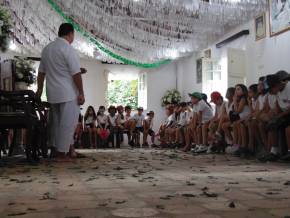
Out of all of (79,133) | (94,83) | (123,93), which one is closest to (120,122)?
(79,133)

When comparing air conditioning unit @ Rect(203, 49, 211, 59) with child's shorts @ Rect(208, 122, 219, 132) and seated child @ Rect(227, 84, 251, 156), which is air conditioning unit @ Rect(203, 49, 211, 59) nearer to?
child's shorts @ Rect(208, 122, 219, 132)

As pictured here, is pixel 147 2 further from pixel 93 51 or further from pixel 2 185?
pixel 2 185

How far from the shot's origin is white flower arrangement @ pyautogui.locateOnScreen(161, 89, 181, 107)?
11594 millimetres

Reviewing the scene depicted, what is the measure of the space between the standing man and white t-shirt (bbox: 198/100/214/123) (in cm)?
287

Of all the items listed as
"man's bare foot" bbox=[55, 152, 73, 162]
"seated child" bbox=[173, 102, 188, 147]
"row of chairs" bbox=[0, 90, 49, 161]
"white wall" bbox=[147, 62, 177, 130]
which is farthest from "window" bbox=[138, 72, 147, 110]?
"man's bare foot" bbox=[55, 152, 73, 162]

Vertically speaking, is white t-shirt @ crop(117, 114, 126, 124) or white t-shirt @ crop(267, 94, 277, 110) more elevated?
white t-shirt @ crop(267, 94, 277, 110)

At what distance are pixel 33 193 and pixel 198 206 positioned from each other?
32.8 inches

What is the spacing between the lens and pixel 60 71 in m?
3.80

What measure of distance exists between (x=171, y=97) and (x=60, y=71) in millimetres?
7969

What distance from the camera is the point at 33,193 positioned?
2004mm

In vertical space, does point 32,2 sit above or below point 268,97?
above

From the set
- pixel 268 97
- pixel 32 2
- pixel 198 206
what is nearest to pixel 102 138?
pixel 32 2

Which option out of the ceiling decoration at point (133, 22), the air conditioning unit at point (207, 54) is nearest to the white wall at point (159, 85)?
the air conditioning unit at point (207, 54)

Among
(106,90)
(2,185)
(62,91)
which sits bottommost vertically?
(2,185)
